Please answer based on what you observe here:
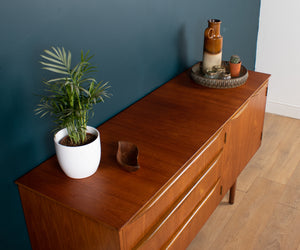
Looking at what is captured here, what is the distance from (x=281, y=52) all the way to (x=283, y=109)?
548 mm

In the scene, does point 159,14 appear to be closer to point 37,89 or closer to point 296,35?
point 37,89

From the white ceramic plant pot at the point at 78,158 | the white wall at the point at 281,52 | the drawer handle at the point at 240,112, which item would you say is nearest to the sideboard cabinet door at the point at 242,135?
the drawer handle at the point at 240,112

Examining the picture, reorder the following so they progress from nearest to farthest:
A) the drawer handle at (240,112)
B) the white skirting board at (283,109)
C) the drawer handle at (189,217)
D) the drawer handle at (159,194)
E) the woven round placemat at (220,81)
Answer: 1. the drawer handle at (159,194)
2. the drawer handle at (189,217)
3. the drawer handle at (240,112)
4. the woven round placemat at (220,81)
5. the white skirting board at (283,109)

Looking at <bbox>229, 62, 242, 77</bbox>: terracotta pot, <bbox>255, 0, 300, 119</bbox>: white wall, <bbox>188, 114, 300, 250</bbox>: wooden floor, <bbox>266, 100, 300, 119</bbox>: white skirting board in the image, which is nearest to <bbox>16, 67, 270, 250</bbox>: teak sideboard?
<bbox>229, 62, 242, 77</bbox>: terracotta pot

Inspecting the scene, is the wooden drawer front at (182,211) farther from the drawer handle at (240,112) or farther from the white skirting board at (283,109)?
the white skirting board at (283,109)

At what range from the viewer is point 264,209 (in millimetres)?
2484

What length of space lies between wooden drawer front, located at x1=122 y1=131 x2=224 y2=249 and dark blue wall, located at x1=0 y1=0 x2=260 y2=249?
531 mm

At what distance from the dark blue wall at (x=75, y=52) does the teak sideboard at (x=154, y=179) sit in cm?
7

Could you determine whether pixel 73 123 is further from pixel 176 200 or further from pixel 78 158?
pixel 176 200

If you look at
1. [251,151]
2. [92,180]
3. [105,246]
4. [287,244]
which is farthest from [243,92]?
[105,246]

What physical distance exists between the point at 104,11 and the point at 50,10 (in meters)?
0.32

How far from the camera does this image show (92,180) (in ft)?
4.85

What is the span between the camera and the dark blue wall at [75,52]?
1.38 m

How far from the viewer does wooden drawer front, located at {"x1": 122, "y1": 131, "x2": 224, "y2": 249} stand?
1.39 meters
